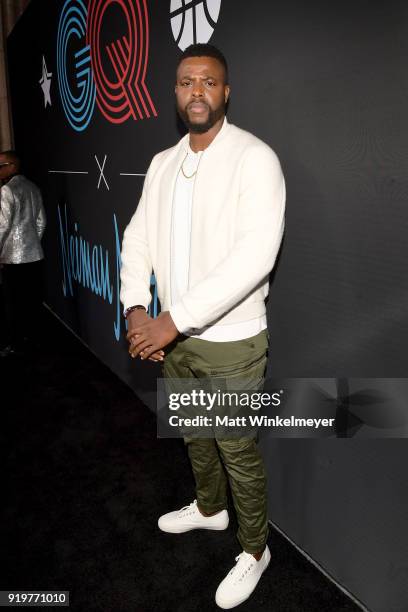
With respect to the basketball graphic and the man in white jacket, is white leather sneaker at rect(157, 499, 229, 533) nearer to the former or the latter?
the man in white jacket

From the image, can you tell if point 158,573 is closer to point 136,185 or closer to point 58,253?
point 136,185

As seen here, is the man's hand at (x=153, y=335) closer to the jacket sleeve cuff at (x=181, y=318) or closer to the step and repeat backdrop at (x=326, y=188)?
the jacket sleeve cuff at (x=181, y=318)

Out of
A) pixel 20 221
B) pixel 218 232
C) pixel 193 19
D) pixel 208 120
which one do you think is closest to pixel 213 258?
pixel 218 232

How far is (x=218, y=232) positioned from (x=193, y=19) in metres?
1.00

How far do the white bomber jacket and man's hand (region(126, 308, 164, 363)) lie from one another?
56 mm

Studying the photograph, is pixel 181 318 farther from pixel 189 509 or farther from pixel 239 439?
pixel 189 509

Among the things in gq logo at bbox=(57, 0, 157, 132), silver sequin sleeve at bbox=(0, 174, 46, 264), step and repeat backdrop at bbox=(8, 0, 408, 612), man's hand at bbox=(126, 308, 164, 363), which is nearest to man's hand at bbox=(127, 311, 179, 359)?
man's hand at bbox=(126, 308, 164, 363)

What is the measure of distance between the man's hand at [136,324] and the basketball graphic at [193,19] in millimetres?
1053

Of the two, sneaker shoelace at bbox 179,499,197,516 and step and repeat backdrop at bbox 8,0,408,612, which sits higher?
step and repeat backdrop at bbox 8,0,408,612

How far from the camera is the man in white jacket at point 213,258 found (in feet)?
3.96

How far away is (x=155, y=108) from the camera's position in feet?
7.19

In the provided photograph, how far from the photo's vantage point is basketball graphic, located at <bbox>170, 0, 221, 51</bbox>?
165cm

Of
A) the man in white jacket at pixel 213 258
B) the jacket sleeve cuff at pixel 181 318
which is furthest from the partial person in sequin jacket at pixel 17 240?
the jacket sleeve cuff at pixel 181 318

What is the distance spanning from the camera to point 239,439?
1484mm
